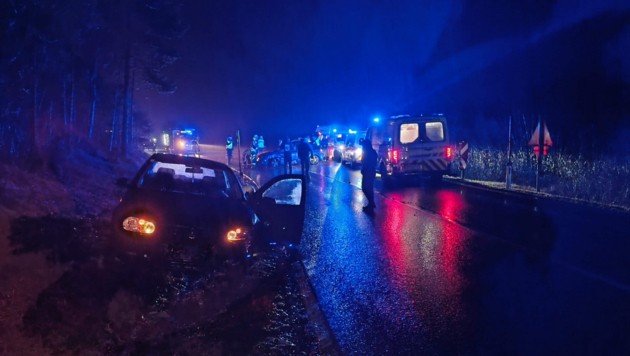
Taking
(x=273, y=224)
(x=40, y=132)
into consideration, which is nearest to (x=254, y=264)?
(x=273, y=224)

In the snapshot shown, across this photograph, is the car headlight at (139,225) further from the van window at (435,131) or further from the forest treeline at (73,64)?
the van window at (435,131)

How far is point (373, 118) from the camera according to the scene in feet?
78.4

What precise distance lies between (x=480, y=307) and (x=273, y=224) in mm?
3146

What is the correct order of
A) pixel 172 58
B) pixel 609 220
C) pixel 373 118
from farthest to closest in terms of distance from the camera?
pixel 172 58 < pixel 373 118 < pixel 609 220

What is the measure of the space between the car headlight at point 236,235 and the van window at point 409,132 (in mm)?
15528

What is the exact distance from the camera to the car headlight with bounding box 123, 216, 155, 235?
643 centimetres

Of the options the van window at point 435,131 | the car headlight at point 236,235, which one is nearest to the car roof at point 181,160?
the car headlight at point 236,235

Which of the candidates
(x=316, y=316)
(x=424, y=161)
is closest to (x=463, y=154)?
(x=424, y=161)

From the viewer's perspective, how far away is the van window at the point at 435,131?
21734 millimetres

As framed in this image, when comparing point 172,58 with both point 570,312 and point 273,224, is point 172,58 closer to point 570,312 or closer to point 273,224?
point 273,224

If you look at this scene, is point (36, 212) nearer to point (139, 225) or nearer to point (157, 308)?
point (139, 225)

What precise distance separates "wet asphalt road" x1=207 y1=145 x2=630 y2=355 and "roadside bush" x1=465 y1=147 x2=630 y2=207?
252cm

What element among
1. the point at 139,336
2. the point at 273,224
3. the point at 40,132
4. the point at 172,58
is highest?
the point at 172,58

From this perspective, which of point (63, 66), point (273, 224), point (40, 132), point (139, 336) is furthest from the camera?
point (63, 66)
